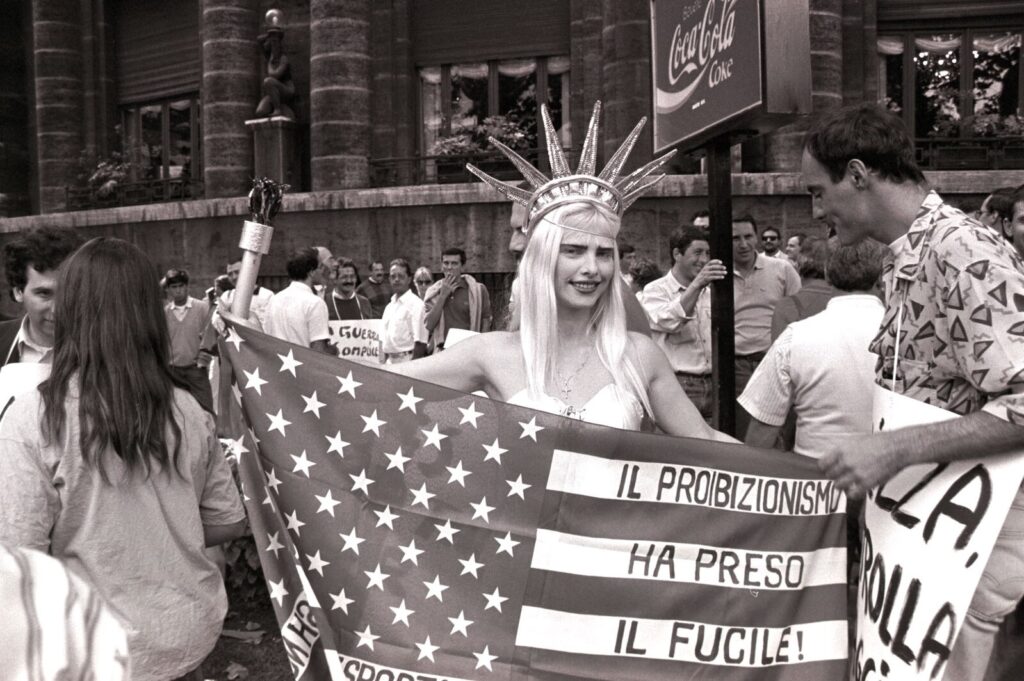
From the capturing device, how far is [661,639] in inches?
119

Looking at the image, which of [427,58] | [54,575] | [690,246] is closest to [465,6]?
[427,58]

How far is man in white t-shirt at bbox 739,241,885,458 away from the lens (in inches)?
162

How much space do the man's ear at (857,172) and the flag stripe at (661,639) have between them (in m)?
1.30

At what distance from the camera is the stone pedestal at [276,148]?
1722 centimetres

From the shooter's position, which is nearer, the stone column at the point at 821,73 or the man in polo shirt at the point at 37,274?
the man in polo shirt at the point at 37,274

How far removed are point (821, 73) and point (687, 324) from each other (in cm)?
934

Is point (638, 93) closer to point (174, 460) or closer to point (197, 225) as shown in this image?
point (197, 225)

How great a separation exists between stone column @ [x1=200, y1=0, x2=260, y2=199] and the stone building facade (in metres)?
0.03

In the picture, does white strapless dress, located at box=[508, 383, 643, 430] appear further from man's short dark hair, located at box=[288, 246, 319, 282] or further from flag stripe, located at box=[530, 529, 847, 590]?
man's short dark hair, located at box=[288, 246, 319, 282]

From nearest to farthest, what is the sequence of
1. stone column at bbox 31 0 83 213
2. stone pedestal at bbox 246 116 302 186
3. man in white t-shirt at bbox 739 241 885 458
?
man in white t-shirt at bbox 739 241 885 458 → stone pedestal at bbox 246 116 302 186 → stone column at bbox 31 0 83 213

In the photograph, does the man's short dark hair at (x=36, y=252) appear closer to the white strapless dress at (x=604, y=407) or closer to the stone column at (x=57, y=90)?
the white strapless dress at (x=604, y=407)

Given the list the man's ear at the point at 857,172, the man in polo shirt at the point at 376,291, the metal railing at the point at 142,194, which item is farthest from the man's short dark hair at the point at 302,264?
the metal railing at the point at 142,194

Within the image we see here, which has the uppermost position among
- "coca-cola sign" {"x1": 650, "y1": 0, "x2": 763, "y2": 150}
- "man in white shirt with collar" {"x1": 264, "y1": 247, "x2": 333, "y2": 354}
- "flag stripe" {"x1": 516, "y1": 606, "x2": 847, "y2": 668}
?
"coca-cola sign" {"x1": 650, "y1": 0, "x2": 763, "y2": 150}

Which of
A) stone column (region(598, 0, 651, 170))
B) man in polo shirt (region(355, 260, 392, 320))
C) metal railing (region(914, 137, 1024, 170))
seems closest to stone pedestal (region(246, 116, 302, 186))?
man in polo shirt (region(355, 260, 392, 320))
